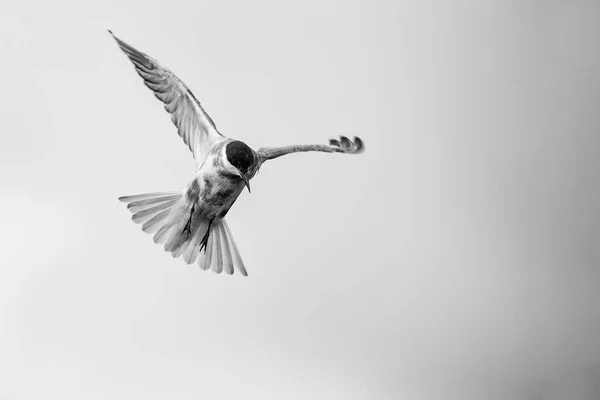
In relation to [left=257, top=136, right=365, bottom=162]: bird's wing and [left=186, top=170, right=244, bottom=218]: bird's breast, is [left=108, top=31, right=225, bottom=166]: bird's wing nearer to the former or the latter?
[left=186, top=170, right=244, bottom=218]: bird's breast

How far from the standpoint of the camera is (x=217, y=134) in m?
18.9

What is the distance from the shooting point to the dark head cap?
17.4m

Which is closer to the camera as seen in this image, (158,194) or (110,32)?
(110,32)

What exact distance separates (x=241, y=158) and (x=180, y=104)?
2355 millimetres

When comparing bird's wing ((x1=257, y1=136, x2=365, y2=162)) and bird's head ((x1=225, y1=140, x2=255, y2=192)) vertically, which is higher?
bird's wing ((x1=257, y1=136, x2=365, y2=162))

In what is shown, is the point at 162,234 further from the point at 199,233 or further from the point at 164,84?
the point at 164,84

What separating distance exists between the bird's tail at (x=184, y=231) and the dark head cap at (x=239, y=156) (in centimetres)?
173

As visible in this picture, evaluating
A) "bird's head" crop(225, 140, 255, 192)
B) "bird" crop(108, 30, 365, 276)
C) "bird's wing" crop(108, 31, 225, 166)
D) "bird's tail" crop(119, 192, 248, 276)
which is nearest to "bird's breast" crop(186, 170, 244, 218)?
"bird" crop(108, 30, 365, 276)

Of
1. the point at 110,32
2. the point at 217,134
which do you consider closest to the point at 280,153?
the point at 217,134

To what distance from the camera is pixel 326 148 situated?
65.8 ft

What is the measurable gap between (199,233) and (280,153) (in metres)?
2.24

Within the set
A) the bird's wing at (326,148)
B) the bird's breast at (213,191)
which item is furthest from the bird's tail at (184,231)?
the bird's wing at (326,148)

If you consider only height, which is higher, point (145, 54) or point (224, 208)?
point (145, 54)

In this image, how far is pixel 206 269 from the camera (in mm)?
19672
